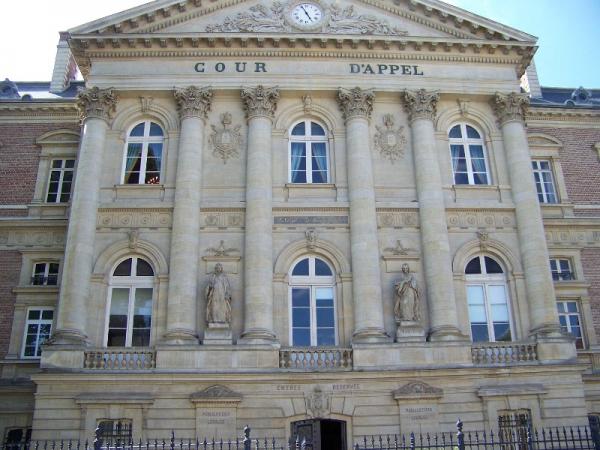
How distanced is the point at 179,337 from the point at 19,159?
11838 millimetres

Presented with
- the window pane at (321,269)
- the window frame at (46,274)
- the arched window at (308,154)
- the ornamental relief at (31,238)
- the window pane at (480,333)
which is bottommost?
the window pane at (480,333)

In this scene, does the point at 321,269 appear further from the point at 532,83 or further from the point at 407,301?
the point at 532,83

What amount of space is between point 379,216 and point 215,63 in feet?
27.2

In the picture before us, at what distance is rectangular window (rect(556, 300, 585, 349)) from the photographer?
25.2 m

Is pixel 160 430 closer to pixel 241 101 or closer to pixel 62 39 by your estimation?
pixel 241 101

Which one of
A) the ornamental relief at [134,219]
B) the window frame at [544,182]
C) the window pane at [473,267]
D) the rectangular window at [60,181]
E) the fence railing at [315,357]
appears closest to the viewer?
the fence railing at [315,357]

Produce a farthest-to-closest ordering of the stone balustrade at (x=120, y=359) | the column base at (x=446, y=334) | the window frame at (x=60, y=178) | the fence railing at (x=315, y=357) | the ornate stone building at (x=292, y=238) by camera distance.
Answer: the window frame at (x=60, y=178)
the column base at (x=446, y=334)
the fence railing at (x=315, y=357)
the stone balustrade at (x=120, y=359)
the ornate stone building at (x=292, y=238)

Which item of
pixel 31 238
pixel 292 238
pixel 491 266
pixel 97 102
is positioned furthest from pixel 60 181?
pixel 491 266

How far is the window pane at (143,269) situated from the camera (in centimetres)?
2241

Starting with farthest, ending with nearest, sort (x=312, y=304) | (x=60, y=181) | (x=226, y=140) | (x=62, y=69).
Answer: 1. (x=62, y=69)
2. (x=60, y=181)
3. (x=226, y=140)
4. (x=312, y=304)

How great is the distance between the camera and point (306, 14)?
2558 cm

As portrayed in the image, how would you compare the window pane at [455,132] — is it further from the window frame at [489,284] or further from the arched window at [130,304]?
the arched window at [130,304]

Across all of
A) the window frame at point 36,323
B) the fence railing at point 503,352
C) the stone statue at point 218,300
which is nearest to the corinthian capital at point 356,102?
the stone statue at point 218,300

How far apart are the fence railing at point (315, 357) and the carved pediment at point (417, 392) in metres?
1.69
